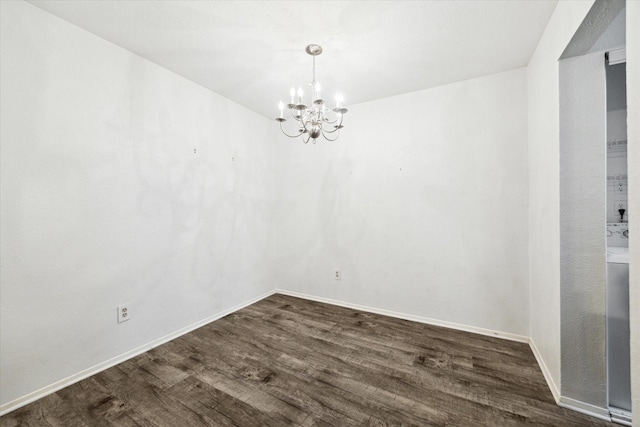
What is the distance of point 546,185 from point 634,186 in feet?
3.71

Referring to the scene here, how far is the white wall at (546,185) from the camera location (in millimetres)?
1666

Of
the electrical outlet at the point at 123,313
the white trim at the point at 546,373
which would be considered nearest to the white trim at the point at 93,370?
the electrical outlet at the point at 123,313

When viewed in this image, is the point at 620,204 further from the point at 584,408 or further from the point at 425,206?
the point at 584,408

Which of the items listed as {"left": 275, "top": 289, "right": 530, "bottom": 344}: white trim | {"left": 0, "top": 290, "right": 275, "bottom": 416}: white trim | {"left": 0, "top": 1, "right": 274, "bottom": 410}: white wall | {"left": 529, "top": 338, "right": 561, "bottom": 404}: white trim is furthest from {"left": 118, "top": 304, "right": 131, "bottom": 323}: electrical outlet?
{"left": 529, "top": 338, "right": 561, "bottom": 404}: white trim

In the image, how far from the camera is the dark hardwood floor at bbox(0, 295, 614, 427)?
5.08ft

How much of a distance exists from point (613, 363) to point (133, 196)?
366 centimetres

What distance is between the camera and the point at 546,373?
6.16 feet

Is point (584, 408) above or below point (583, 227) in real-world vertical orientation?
below

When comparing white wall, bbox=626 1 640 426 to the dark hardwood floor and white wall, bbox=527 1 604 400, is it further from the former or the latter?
the dark hardwood floor

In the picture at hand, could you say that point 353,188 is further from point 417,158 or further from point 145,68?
point 145,68

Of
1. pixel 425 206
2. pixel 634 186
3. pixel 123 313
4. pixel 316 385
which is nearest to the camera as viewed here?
pixel 634 186

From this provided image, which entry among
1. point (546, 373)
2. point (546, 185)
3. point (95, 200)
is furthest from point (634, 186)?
point (95, 200)

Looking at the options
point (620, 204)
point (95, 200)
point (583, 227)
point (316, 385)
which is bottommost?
point (316, 385)

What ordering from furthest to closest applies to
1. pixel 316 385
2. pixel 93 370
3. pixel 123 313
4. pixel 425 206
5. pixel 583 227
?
1. pixel 425 206
2. pixel 123 313
3. pixel 93 370
4. pixel 316 385
5. pixel 583 227
